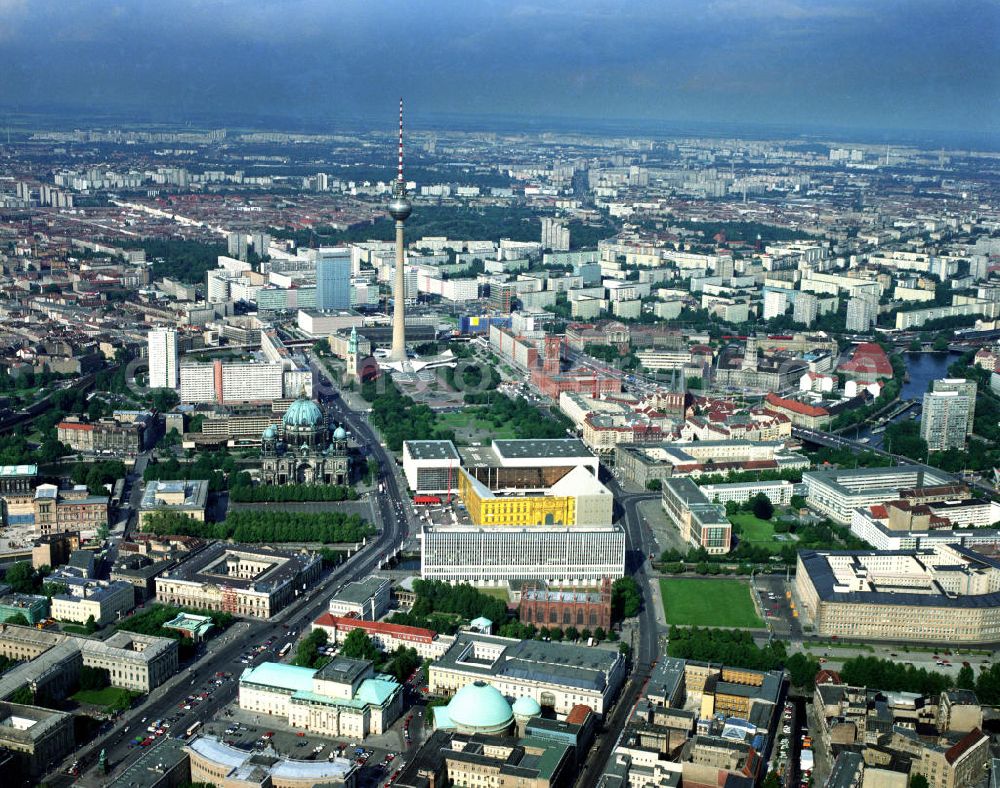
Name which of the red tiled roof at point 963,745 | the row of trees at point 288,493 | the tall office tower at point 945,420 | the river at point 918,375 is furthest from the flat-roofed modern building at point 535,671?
the river at point 918,375

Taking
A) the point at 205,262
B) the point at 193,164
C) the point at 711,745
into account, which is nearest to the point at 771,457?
the point at 711,745

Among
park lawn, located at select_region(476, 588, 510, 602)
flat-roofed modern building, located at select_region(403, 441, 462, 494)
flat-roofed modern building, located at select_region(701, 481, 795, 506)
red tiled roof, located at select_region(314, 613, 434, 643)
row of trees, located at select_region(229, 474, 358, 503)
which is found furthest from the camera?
flat-roofed modern building, located at select_region(701, 481, 795, 506)

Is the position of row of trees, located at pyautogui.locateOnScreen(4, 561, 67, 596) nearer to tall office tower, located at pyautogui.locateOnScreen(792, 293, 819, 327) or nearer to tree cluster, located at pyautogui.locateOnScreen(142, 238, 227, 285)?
tree cluster, located at pyautogui.locateOnScreen(142, 238, 227, 285)

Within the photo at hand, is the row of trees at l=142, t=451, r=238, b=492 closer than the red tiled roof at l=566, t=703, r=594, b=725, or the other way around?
the red tiled roof at l=566, t=703, r=594, b=725

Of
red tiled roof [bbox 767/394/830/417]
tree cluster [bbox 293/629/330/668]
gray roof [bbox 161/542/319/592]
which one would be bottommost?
tree cluster [bbox 293/629/330/668]

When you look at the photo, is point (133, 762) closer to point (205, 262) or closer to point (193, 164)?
point (205, 262)

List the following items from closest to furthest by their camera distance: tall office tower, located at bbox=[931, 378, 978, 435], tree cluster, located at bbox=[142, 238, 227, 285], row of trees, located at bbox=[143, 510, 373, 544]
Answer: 1. row of trees, located at bbox=[143, 510, 373, 544]
2. tall office tower, located at bbox=[931, 378, 978, 435]
3. tree cluster, located at bbox=[142, 238, 227, 285]

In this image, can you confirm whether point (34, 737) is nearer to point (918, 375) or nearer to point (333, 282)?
point (918, 375)

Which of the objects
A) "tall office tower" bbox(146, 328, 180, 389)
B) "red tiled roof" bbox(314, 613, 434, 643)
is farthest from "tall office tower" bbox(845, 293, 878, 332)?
"red tiled roof" bbox(314, 613, 434, 643)
